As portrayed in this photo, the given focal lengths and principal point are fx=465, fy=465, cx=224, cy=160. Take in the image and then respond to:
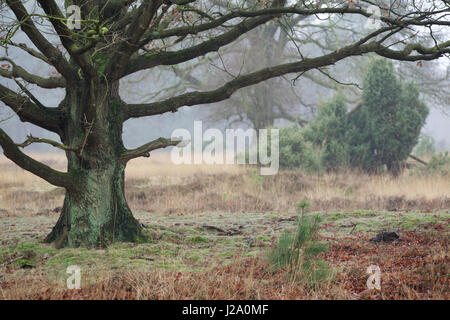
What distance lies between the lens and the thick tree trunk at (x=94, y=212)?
6.50 metres

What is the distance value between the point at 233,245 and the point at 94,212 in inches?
81.8

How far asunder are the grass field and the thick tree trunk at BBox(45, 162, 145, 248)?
0.31 metres

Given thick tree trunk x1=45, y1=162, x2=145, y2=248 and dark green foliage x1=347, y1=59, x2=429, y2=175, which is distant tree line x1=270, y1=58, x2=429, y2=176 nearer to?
dark green foliage x1=347, y1=59, x2=429, y2=175

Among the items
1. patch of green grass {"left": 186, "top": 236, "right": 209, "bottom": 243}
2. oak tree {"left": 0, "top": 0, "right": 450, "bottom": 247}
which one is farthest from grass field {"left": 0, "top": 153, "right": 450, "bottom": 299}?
oak tree {"left": 0, "top": 0, "right": 450, "bottom": 247}

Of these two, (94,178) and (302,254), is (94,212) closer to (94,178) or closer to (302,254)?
(94,178)

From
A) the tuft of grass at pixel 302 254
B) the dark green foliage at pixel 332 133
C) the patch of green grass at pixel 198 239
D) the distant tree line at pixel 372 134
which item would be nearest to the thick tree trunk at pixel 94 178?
Result: the patch of green grass at pixel 198 239

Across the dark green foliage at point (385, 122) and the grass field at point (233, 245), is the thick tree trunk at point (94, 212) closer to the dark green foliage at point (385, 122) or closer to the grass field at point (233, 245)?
the grass field at point (233, 245)

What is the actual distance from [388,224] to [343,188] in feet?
20.2

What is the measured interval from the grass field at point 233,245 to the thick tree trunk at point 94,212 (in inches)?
12.2

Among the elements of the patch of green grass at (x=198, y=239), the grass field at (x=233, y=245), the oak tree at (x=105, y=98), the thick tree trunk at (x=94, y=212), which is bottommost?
the patch of green grass at (x=198, y=239)

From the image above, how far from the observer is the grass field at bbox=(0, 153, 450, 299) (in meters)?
4.29

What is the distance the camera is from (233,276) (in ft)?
15.0
